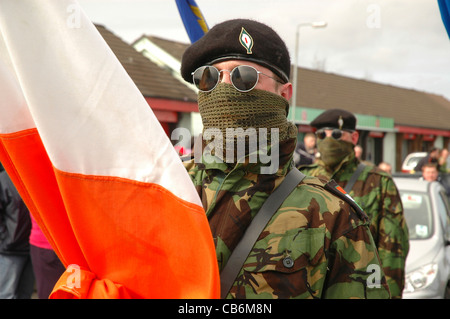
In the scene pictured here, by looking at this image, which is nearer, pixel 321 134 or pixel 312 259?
pixel 312 259

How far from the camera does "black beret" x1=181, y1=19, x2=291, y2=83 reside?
169 cm

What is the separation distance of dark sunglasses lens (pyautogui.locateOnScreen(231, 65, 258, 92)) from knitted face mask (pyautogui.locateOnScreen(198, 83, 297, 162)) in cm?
2

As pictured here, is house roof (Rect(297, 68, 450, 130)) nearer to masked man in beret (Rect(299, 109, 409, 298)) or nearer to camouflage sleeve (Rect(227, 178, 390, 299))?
masked man in beret (Rect(299, 109, 409, 298))

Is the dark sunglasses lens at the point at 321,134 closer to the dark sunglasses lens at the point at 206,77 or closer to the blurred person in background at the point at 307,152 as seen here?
the dark sunglasses lens at the point at 206,77

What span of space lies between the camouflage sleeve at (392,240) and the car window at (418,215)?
5.34ft

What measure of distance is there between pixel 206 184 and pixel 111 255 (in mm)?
575

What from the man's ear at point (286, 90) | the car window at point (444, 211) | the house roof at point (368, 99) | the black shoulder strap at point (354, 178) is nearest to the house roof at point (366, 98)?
the house roof at point (368, 99)

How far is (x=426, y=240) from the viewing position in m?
5.01

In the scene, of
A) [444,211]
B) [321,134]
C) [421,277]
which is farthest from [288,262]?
[444,211]

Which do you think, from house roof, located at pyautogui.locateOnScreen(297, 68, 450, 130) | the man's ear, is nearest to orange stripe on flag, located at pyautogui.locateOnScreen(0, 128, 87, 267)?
the man's ear

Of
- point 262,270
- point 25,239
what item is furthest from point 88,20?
point 25,239

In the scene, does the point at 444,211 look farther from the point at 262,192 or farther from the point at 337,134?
the point at 262,192

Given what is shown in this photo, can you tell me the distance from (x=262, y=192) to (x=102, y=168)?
615mm
